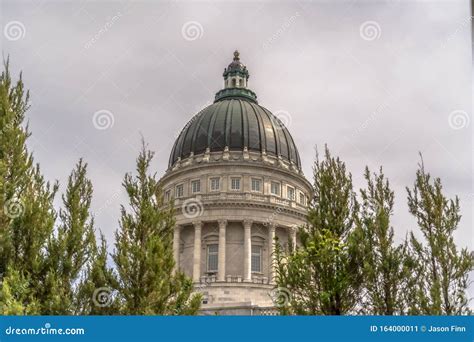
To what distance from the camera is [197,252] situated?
5725cm

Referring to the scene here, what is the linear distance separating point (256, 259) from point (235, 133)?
576 inches

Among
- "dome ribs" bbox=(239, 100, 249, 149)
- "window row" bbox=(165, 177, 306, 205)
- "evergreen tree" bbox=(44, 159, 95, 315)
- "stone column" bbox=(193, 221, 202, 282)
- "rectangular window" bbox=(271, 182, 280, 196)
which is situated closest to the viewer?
"evergreen tree" bbox=(44, 159, 95, 315)

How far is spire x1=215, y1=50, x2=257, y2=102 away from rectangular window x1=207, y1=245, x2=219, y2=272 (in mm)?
21030

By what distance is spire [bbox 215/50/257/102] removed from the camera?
70188mm

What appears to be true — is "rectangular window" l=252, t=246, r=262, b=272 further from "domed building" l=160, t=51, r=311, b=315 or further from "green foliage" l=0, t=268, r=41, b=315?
"green foliage" l=0, t=268, r=41, b=315

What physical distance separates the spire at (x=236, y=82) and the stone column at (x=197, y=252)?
19547mm

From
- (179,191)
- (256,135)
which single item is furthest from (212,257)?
(256,135)

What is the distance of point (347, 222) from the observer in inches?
704

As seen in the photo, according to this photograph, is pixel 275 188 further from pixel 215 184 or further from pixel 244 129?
pixel 244 129

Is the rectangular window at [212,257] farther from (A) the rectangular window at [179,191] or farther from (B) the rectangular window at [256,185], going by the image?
(B) the rectangular window at [256,185]

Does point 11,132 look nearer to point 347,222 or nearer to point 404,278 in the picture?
point 347,222

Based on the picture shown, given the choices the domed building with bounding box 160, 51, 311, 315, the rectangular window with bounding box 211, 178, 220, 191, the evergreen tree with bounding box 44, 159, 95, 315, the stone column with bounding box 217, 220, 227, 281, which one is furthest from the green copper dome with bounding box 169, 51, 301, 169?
the evergreen tree with bounding box 44, 159, 95, 315

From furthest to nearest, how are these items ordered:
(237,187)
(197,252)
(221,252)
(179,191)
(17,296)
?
(179,191)
(237,187)
(197,252)
(221,252)
(17,296)

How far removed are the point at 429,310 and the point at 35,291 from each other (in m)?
11.0
